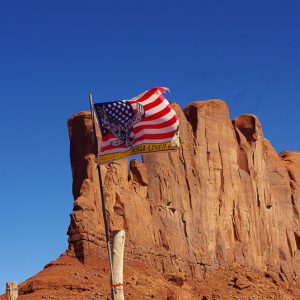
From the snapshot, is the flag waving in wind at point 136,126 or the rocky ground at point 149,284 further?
the rocky ground at point 149,284

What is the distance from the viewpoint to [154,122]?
70.8 feet

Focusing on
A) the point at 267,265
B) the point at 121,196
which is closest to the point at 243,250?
the point at 267,265

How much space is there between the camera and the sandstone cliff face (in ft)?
208

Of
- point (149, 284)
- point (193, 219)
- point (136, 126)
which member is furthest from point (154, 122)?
point (193, 219)

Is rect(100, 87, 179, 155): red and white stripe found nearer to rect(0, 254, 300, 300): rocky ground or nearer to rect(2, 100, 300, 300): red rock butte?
rect(0, 254, 300, 300): rocky ground

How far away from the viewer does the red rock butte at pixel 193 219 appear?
59.0 metres

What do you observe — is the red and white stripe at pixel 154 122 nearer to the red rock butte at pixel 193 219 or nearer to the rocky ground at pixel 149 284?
the rocky ground at pixel 149 284

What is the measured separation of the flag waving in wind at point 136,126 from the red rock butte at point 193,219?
32.6 metres

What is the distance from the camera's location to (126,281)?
58.6m

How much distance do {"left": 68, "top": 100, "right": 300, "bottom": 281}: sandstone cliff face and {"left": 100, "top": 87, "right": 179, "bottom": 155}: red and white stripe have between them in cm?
3773

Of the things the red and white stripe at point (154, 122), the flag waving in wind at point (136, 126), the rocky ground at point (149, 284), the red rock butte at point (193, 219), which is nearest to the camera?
the flag waving in wind at point (136, 126)

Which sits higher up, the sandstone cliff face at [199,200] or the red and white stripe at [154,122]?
the sandstone cliff face at [199,200]

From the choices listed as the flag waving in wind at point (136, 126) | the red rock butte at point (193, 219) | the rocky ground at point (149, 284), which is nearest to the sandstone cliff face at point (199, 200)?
the red rock butte at point (193, 219)

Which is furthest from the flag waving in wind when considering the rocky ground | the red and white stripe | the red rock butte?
the red rock butte
